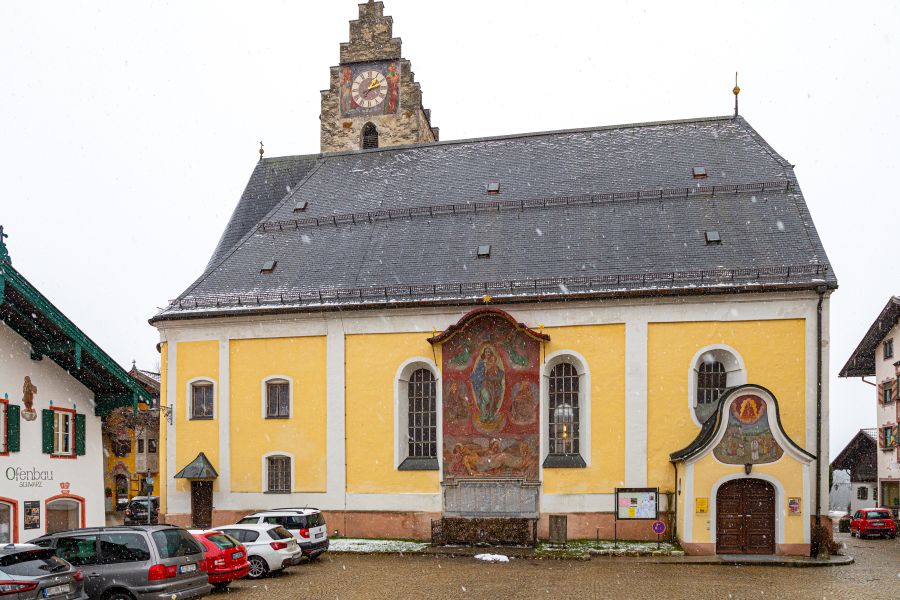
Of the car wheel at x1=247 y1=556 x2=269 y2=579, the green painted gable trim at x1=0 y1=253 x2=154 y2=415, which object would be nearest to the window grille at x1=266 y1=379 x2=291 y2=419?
the green painted gable trim at x1=0 y1=253 x2=154 y2=415

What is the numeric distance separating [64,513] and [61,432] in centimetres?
178

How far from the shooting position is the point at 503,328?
1093 inches

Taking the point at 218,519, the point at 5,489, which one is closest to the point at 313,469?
the point at 218,519

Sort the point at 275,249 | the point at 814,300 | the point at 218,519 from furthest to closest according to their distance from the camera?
the point at 275,249 < the point at 218,519 < the point at 814,300

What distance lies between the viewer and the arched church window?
39906 millimetres

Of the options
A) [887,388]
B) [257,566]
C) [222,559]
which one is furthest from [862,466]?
[222,559]

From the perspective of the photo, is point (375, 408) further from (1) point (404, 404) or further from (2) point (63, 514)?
(2) point (63, 514)

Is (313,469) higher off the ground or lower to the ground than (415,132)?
lower

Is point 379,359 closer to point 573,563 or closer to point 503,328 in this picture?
point 503,328

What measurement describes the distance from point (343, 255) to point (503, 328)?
6.66m

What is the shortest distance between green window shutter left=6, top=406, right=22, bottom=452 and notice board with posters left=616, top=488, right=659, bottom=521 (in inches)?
613

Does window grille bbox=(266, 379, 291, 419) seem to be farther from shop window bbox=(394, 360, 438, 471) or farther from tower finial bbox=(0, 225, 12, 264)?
tower finial bbox=(0, 225, 12, 264)

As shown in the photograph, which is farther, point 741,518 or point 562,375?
point 562,375

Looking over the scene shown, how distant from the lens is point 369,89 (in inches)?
1570
